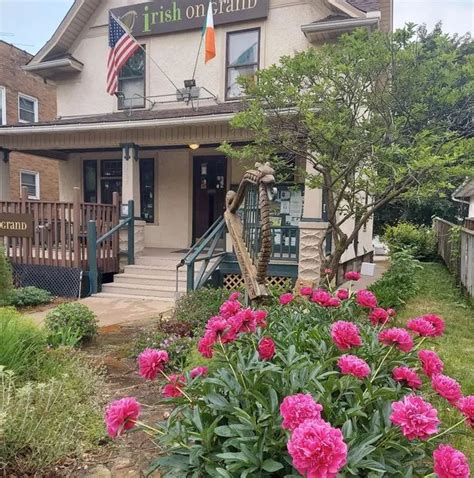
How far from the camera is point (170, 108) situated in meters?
10.4

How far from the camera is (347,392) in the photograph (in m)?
1.79

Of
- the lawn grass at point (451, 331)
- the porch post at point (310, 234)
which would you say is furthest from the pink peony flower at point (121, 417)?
the porch post at point (310, 234)

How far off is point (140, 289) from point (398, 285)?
5007 millimetres

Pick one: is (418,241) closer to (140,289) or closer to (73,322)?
(140,289)

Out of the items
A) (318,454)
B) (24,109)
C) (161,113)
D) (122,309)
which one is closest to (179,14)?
(161,113)

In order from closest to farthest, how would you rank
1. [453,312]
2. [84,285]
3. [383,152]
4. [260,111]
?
[383,152]
[260,111]
[453,312]
[84,285]

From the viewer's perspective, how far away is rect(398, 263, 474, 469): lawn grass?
8.72 ft

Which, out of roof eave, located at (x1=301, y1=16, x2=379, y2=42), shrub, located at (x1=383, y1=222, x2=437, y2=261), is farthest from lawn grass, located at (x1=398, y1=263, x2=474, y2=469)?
roof eave, located at (x1=301, y1=16, x2=379, y2=42)

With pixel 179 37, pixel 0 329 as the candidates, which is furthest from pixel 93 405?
pixel 179 37

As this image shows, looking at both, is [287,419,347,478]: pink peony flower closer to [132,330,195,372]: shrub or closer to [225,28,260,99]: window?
[132,330,195,372]: shrub

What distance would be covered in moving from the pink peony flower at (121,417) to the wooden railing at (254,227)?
6.79 ft

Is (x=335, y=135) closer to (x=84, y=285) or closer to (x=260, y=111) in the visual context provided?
(x=260, y=111)

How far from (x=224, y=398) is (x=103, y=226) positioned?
7700 mm

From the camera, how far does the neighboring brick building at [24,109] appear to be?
1486cm
